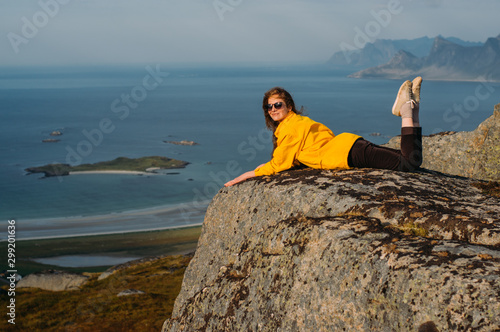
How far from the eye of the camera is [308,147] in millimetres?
10445

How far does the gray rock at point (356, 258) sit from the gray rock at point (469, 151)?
5526 millimetres

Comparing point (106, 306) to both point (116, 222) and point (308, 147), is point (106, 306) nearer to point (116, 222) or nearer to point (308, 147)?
point (308, 147)

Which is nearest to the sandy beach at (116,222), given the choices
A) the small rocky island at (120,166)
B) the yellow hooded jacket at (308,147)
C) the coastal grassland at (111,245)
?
the coastal grassland at (111,245)

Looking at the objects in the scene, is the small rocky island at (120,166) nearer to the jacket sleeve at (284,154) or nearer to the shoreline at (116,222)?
the shoreline at (116,222)

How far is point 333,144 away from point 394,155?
4.45 feet

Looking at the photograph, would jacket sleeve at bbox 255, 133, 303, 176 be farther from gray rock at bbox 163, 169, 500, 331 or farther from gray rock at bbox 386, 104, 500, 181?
gray rock at bbox 386, 104, 500, 181

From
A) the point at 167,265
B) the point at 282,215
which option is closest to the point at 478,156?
the point at 282,215

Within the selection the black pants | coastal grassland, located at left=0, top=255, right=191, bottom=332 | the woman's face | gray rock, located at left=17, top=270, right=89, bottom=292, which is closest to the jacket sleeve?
the woman's face

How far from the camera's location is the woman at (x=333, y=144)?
31.9 ft

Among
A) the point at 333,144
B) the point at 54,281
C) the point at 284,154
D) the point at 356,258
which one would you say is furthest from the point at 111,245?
the point at 356,258

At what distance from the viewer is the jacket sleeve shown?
10.4 m

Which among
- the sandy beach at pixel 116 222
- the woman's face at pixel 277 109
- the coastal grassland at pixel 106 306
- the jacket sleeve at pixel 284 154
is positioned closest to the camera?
the jacket sleeve at pixel 284 154

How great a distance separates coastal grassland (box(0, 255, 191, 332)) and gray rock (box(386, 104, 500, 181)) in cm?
2279

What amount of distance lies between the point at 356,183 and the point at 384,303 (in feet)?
11.0
